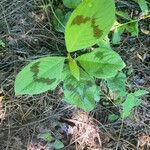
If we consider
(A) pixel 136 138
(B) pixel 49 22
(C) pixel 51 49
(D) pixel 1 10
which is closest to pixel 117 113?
(A) pixel 136 138

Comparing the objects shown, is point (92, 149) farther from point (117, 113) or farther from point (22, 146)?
point (22, 146)

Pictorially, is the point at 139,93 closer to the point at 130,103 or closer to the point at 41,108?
the point at 130,103

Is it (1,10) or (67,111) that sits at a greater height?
(1,10)

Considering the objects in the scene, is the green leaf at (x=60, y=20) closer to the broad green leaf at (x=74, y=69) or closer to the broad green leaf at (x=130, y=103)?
the broad green leaf at (x=74, y=69)

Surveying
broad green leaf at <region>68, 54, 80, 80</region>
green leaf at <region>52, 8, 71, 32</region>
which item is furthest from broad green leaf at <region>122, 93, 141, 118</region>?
green leaf at <region>52, 8, 71, 32</region>


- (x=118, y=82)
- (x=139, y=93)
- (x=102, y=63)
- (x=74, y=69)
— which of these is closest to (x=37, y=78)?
(x=74, y=69)

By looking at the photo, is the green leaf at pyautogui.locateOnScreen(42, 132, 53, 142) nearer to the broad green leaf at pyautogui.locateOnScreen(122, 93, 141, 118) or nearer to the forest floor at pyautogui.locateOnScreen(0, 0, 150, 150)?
the forest floor at pyautogui.locateOnScreen(0, 0, 150, 150)

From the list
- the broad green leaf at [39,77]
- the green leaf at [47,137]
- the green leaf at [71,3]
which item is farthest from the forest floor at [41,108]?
the broad green leaf at [39,77]
